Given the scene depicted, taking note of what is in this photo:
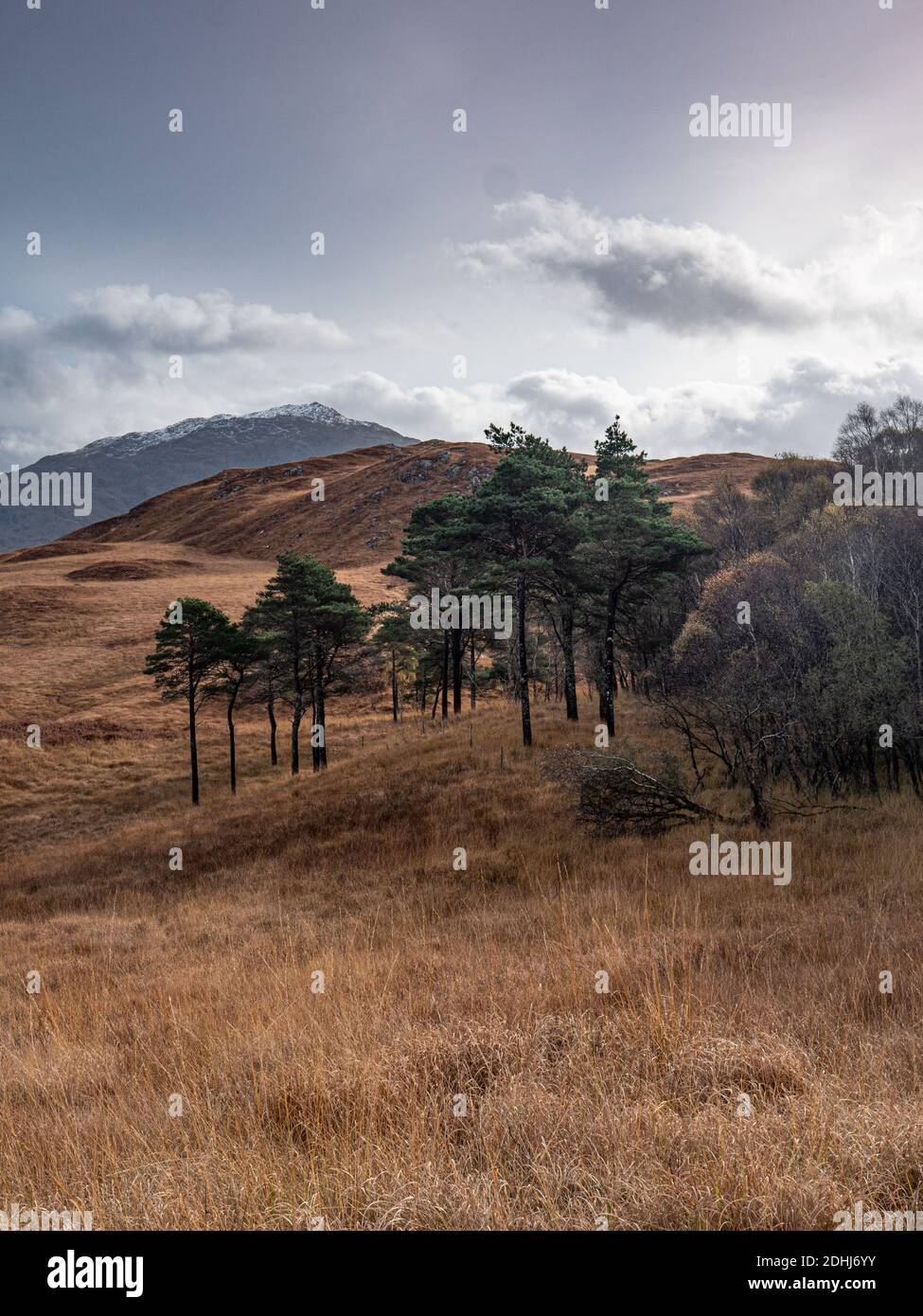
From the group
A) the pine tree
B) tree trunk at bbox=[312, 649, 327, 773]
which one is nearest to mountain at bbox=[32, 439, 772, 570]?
tree trunk at bbox=[312, 649, 327, 773]

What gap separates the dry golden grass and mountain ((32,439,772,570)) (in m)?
95.0

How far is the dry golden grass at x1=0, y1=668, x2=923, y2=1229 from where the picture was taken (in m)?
2.64

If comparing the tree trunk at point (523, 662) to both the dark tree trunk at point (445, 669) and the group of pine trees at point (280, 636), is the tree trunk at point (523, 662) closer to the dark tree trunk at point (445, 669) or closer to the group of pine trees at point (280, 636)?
the group of pine trees at point (280, 636)

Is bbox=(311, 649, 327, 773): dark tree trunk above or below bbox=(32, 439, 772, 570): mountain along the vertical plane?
below

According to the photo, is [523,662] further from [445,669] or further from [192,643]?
[192,643]

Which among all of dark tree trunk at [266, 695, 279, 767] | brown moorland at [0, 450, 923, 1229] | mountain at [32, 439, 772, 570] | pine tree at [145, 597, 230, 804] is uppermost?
mountain at [32, 439, 772, 570]

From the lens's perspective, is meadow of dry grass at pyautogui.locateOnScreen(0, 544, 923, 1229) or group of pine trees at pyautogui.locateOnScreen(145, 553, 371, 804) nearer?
meadow of dry grass at pyautogui.locateOnScreen(0, 544, 923, 1229)

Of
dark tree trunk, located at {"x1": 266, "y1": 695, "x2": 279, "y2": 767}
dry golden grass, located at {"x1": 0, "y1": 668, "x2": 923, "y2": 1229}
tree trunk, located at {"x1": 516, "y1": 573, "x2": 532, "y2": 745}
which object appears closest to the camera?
dry golden grass, located at {"x1": 0, "y1": 668, "x2": 923, "y2": 1229}

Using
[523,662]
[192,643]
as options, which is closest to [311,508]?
[192,643]

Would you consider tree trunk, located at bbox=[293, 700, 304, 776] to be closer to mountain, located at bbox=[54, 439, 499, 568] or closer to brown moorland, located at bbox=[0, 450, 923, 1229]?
brown moorland, located at bbox=[0, 450, 923, 1229]

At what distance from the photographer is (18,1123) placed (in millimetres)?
3832

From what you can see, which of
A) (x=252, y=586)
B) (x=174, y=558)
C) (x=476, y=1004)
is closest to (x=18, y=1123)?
(x=476, y=1004)

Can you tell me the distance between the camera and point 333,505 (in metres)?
133
